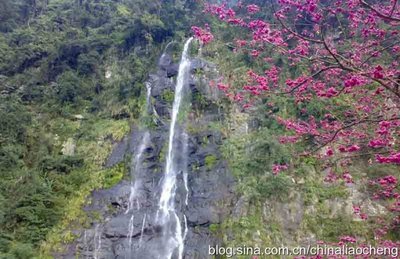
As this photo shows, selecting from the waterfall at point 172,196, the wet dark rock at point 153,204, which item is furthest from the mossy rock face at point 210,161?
the waterfall at point 172,196

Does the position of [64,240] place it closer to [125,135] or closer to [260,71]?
[125,135]

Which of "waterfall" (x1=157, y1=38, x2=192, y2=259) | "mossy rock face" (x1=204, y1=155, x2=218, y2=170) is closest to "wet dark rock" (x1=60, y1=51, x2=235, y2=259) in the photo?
"mossy rock face" (x1=204, y1=155, x2=218, y2=170)

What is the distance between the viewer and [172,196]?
57.6ft

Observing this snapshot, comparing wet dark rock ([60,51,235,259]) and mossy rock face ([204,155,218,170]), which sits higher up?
mossy rock face ([204,155,218,170])

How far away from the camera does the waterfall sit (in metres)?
15.8

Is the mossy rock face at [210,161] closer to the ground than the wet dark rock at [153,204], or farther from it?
farther from it

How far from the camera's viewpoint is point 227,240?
15.2 meters

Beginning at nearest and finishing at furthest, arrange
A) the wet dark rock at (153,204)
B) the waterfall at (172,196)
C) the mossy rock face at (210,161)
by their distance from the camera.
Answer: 1. the wet dark rock at (153,204)
2. the waterfall at (172,196)
3. the mossy rock face at (210,161)

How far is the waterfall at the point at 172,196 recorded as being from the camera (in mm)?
15790

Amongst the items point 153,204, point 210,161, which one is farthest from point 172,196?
point 210,161

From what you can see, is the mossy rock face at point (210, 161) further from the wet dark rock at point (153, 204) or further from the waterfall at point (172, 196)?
the waterfall at point (172, 196)

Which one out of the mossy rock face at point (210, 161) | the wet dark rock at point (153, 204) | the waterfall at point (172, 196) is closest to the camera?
the wet dark rock at point (153, 204)

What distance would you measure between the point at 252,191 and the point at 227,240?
228 cm

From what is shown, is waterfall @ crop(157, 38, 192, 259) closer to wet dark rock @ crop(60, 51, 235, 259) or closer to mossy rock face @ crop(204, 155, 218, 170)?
wet dark rock @ crop(60, 51, 235, 259)
